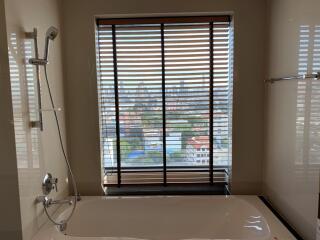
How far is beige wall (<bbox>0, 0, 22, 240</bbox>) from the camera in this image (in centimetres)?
147

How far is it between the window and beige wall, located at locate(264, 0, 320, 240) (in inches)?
16.0

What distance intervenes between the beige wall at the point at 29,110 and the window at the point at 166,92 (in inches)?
19.8

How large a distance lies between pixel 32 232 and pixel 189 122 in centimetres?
150

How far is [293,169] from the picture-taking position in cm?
176

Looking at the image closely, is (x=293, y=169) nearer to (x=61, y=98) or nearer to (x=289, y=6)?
(x=289, y=6)

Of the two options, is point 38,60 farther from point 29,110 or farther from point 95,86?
point 95,86

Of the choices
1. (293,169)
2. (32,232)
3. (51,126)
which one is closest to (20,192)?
(32,232)

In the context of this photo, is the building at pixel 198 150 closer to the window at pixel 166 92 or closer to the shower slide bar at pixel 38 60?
the window at pixel 166 92

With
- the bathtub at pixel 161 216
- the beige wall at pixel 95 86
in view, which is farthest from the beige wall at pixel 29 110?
the bathtub at pixel 161 216

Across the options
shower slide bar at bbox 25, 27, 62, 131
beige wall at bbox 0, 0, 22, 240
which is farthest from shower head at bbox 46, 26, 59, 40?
beige wall at bbox 0, 0, 22, 240

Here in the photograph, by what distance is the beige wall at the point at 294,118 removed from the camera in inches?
60.2

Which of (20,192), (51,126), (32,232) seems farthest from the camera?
(51,126)

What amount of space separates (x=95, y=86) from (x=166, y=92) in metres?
0.64

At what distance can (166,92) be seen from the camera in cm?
239
